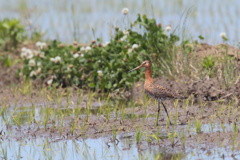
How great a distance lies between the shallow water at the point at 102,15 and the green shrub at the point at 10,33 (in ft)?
3.01

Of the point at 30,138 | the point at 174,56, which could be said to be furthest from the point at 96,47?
the point at 30,138

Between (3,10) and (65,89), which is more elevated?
(3,10)

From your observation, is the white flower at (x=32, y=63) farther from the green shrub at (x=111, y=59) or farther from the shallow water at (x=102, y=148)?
the shallow water at (x=102, y=148)

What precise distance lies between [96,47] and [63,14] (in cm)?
705

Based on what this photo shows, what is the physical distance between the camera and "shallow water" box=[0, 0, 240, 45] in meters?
15.3

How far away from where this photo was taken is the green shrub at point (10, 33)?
15109 mm

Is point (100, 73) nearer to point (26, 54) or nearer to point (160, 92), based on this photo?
point (26, 54)

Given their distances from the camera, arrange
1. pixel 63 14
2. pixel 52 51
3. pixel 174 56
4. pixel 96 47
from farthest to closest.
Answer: pixel 63 14
pixel 52 51
pixel 96 47
pixel 174 56

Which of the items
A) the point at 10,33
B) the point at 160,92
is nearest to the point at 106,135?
the point at 160,92

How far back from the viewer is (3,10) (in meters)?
20.4

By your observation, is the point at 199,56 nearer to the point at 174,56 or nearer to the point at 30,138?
the point at 174,56

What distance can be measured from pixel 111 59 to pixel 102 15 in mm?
6071

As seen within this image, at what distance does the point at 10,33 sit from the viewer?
15.2m

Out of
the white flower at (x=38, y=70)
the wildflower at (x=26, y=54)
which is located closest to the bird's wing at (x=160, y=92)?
the white flower at (x=38, y=70)
